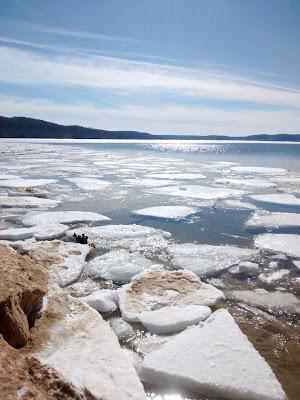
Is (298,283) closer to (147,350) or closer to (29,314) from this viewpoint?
(147,350)

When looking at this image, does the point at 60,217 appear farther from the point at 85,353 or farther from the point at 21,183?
the point at 21,183

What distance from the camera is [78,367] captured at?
2.13 metres

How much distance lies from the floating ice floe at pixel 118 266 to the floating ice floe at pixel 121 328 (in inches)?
35.8

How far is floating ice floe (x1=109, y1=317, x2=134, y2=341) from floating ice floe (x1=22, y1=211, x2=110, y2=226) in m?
3.67

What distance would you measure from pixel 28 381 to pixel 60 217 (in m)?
5.38

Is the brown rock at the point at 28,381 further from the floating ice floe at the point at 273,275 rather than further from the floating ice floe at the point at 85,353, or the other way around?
the floating ice floe at the point at 273,275

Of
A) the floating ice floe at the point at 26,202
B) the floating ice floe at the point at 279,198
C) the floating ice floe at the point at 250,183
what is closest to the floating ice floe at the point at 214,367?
the floating ice floe at the point at 26,202

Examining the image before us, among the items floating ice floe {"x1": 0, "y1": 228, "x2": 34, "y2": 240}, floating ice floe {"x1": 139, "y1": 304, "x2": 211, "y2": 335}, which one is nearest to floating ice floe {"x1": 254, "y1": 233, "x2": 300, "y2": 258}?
floating ice floe {"x1": 139, "y1": 304, "x2": 211, "y2": 335}

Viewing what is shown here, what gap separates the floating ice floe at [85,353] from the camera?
6.61 feet

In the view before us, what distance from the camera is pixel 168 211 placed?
25.0 feet

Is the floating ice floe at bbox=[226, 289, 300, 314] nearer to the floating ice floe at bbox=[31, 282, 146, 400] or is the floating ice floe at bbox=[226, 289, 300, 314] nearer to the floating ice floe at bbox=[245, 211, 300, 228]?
the floating ice floe at bbox=[31, 282, 146, 400]

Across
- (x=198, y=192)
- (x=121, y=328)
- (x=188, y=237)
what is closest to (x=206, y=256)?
(x=188, y=237)

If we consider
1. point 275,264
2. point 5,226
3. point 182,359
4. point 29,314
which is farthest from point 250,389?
point 5,226

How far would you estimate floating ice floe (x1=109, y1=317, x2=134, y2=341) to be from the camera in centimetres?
294
